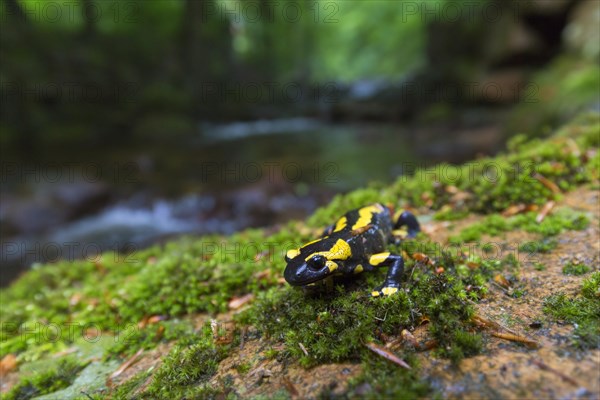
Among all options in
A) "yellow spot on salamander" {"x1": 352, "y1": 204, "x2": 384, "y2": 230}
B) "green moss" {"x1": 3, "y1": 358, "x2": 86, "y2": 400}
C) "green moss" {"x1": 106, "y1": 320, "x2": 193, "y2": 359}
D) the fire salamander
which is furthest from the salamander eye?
"green moss" {"x1": 3, "y1": 358, "x2": 86, "y2": 400}

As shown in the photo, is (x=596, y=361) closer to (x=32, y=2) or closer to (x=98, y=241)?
(x=98, y=241)

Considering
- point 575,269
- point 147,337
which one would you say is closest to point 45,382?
point 147,337

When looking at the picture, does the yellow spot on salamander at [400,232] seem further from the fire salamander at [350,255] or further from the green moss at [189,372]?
the green moss at [189,372]

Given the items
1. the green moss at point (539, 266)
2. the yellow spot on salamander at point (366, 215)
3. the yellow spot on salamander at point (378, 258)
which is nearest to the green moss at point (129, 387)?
the yellow spot on salamander at point (378, 258)

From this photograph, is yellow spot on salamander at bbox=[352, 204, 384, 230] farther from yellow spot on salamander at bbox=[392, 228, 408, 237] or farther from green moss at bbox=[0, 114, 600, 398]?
green moss at bbox=[0, 114, 600, 398]

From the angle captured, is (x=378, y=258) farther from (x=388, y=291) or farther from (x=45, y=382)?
(x=45, y=382)
